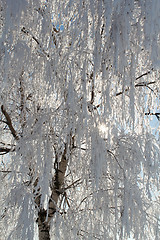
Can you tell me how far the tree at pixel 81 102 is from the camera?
2463 millimetres

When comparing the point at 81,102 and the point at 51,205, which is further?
the point at 51,205

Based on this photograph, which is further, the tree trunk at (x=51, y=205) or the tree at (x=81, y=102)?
the tree trunk at (x=51, y=205)

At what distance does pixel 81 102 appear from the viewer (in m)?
2.77

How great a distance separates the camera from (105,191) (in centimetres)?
299

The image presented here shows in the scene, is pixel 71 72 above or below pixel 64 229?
above

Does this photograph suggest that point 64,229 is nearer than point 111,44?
No

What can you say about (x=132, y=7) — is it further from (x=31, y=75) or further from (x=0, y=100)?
(x=0, y=100)

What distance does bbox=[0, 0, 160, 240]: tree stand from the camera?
8.08 ft

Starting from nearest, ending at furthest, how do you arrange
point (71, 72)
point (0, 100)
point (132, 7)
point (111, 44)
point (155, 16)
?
1. point (155, 16)
2. point (132, 7)
3. point (111, 44)
4. point (71, 72)
5. point (0, 100)

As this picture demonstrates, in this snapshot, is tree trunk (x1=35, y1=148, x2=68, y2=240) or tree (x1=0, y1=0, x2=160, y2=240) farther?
tree trunk (x1=35, y1=148, x2=68, y2=240)

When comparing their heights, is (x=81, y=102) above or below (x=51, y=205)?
above

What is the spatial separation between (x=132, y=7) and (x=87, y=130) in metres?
1.26

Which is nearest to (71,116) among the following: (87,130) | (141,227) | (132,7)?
(87,130)

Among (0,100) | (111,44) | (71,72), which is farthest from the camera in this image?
(0,100)
